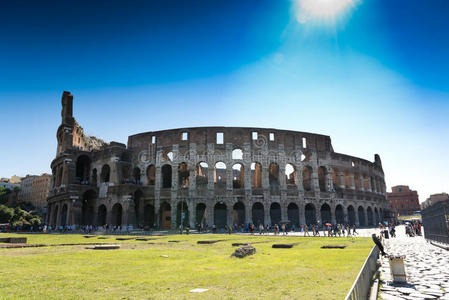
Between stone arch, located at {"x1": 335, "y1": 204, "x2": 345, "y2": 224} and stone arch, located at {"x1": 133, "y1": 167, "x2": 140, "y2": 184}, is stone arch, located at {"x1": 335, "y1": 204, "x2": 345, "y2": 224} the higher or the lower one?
the lower one

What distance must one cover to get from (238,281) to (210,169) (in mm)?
31116

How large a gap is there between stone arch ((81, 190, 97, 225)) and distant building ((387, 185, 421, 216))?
302 feet

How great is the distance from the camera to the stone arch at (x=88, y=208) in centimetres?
4125

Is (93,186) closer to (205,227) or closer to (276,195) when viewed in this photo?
(205,227)

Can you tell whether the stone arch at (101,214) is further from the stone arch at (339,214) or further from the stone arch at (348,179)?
the stone arch at (348,179)

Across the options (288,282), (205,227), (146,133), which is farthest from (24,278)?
(146,133)

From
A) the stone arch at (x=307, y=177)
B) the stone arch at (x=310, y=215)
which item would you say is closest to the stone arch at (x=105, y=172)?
the stone arch at (x=310, y=215)

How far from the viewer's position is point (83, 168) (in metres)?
45.9

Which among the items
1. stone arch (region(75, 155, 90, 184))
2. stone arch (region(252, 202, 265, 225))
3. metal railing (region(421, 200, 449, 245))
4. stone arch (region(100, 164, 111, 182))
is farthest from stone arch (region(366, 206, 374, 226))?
stone arch (region(75, 155, 90, 184))

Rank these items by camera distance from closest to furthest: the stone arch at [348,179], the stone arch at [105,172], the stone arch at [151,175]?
1. the stone arch at [151,175]
2. the stone arch at [105,172]
3. the stone arch at [348,179]

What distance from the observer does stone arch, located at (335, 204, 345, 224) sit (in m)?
40.4

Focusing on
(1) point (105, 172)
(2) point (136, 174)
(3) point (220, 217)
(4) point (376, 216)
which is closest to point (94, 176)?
(1) point (105, 172)

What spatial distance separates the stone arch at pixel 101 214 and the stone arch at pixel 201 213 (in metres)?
14.7

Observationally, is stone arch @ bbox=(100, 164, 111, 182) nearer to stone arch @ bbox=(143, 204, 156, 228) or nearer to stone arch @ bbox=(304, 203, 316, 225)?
stone arch @ bbox=(143, 204, 156, 228)
